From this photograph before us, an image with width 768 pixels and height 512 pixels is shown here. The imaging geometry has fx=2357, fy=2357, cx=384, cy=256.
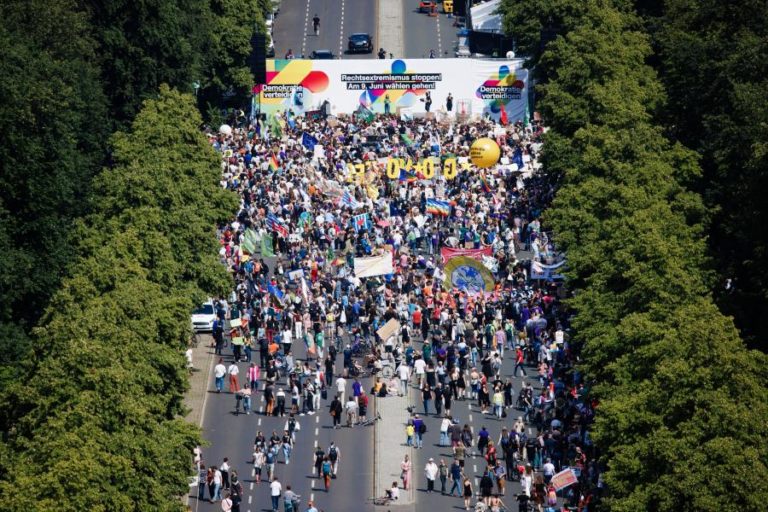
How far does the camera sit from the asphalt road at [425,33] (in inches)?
6806

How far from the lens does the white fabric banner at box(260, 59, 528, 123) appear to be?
152 metres

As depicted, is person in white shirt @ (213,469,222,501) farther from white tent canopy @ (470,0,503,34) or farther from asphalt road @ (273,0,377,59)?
asphalt road @ (273,0,377,59)

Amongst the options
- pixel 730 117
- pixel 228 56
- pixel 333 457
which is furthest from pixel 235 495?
pixel 228 56

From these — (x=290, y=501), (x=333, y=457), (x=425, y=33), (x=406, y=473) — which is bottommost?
(x=290, y=501)

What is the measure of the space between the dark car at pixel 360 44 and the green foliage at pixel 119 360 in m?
63.5

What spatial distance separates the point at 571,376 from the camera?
102 meters

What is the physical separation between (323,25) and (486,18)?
14.4 m

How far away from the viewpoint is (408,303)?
111 meters

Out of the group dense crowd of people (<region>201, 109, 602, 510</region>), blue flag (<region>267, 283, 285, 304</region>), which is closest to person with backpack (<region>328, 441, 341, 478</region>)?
dense crowd of people (<region>201, 109, 602, 510</region>)

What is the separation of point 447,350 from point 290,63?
50.8 meters

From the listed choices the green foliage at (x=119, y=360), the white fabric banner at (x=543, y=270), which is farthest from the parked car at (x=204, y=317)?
the white fabric banner at (x=543, y=270)

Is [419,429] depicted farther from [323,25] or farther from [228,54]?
[323,25]

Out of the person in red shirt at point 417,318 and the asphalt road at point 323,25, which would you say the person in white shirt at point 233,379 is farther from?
the asphalt road at point 323,25

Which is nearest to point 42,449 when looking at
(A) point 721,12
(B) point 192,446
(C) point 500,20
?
(B) point 192,446
